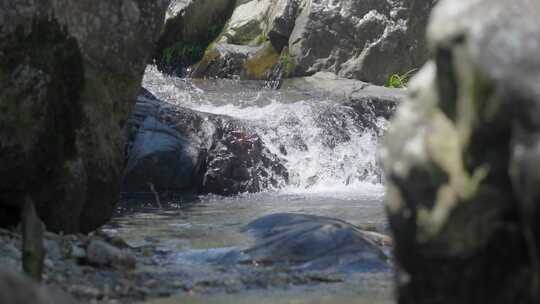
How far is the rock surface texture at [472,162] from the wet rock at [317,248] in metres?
2.76

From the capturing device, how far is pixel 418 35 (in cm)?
1652

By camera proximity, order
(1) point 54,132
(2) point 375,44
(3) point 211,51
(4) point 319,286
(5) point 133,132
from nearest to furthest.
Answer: (4) point 319,286 → (1) point 54,132 → (5) point 133,132 → (2) point 375,44 → (3) point 211,51

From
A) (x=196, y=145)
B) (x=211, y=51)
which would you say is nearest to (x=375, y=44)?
(x=211, y=51)

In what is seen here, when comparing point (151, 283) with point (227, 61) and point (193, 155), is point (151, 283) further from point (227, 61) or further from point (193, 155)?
point (227, 61)

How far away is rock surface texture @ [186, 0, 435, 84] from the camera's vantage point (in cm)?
1638

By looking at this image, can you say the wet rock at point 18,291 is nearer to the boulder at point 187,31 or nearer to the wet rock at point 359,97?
the wet rock at point 359,97

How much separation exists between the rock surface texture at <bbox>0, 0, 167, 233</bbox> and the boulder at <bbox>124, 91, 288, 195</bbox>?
432 cm

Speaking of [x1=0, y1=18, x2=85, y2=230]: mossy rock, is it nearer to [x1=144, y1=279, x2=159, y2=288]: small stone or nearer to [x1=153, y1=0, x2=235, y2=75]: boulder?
[x1=144, y1=279, x2=159, y2=288]: small stone

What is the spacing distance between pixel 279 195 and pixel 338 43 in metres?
6.41

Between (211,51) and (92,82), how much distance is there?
12.0 metres

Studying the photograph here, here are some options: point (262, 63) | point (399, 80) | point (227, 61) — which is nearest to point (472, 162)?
point (399, 80)

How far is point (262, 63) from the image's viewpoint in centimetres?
1722

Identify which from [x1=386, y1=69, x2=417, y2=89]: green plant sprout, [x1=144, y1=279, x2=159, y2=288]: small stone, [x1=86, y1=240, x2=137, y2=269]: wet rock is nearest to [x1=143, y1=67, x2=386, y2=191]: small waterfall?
[x1=386, y1=69, x2=417, y2=89]: green plant sprout

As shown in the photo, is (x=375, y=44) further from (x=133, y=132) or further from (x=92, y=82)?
(x=92, y=82)
